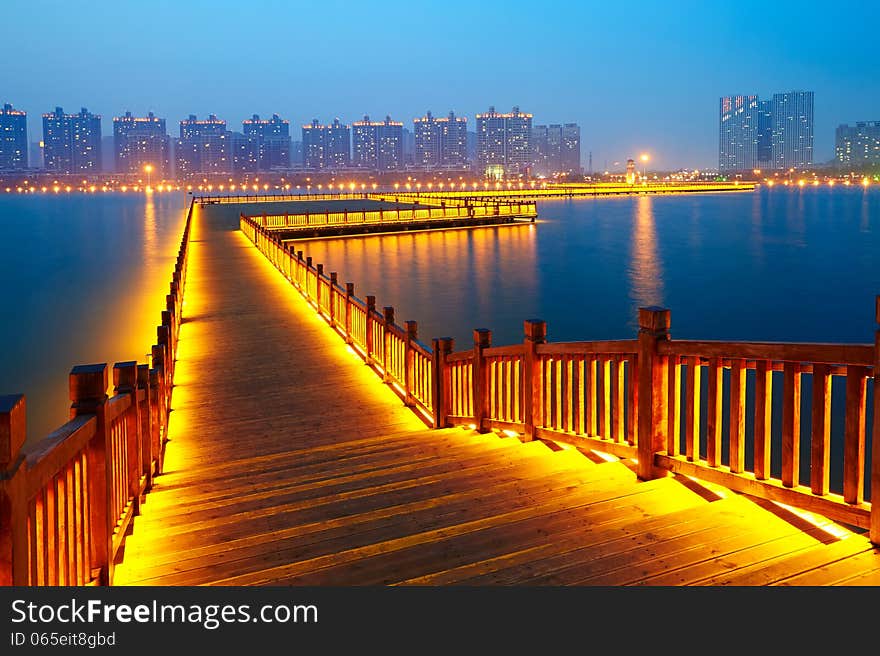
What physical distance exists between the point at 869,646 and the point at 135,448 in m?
4.03

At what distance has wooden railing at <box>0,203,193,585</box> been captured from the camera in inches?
90.6

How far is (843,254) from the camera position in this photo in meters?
48.2

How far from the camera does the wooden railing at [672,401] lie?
3705 millimetres

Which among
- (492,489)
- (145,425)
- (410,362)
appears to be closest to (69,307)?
(410,362)

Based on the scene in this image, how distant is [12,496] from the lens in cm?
227

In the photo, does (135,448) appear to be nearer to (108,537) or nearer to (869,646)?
(108,537)

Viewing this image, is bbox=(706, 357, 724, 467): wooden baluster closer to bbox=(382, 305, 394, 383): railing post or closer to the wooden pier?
the wooden pier

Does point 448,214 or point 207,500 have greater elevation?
point 448,214

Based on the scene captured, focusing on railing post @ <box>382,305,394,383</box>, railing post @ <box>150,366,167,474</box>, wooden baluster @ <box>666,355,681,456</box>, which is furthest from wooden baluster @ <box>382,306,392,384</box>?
wooden baluster @ <box>666,355,681,456</box>

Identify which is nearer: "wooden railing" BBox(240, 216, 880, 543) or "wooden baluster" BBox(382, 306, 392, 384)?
"wooden railing" BBox(240, 216, 880, 543)

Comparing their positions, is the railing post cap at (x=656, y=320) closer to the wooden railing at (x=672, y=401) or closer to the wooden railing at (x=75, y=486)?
the wooden railing at (x=672, y=401)

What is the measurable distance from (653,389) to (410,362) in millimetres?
4975

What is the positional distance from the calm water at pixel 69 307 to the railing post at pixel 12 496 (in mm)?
15215

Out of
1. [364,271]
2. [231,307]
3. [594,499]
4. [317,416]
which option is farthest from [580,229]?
[594,499]
